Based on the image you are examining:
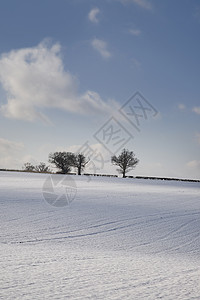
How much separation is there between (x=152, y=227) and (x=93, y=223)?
1450 millimetres

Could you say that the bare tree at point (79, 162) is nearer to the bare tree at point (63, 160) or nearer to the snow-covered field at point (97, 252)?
the bare tree at point (63, 160)

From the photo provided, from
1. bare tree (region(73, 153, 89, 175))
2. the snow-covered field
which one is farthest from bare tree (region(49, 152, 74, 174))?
the snow-covered field

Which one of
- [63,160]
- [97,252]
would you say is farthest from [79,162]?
[97,252]

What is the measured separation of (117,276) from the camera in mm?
2711

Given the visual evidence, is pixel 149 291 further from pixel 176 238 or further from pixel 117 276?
pixel 176 238

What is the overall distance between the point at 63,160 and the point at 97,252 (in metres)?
58.0

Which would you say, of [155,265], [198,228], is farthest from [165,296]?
[198,228]

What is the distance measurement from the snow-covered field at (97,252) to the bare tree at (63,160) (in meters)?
51.5

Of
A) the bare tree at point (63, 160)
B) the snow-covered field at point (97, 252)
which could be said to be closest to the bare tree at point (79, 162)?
the bare tree at point (63, 160)

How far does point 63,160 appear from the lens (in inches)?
2426

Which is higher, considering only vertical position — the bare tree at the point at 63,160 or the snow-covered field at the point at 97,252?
the bare tree at the point at 63,160

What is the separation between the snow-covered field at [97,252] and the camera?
2.35 metres

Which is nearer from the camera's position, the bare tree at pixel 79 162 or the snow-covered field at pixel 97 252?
the snow-covered field at pixel 97 252

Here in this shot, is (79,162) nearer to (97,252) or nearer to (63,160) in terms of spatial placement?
(63,160)
